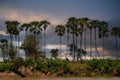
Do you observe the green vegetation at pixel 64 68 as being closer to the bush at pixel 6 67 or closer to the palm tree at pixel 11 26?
the bush at pixel 6 67

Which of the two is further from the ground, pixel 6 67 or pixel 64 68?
pixel 6 67

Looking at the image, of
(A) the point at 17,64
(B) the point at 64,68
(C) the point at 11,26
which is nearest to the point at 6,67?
(A) the point at 17,64

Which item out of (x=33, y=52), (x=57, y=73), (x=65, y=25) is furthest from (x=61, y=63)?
(x=65, y=25)

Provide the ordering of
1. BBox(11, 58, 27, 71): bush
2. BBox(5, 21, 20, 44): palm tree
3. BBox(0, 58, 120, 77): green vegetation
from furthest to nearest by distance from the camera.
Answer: BBox(5, 21, 20, 44): palm tree, BBox(11, 58, 27, 71): bush, BBox(0, 58, 120, 77): green vegetation

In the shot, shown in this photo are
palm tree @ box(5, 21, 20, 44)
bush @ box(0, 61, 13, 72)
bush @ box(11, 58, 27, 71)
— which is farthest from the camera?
palm tree @ box(5, 21, 20, 44)

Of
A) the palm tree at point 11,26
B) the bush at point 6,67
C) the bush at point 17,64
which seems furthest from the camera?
the palm tree at point 11,26

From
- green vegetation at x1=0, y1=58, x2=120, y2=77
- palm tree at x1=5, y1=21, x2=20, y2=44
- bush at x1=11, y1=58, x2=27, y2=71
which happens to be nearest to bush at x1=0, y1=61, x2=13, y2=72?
green vegetation at x1=0, y1=58, x2=120, y2=77

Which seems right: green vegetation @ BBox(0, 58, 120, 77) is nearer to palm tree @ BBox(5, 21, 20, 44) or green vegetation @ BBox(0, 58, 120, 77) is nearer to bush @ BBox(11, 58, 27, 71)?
bush @ BBox(11, 58, 27, 71)

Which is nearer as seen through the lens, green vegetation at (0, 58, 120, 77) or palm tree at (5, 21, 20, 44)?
green vegetation at (0, 58, 120, 77)

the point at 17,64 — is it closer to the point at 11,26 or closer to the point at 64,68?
the point at 64,68

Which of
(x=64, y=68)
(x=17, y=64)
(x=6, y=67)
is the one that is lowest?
(x=64, y=68)

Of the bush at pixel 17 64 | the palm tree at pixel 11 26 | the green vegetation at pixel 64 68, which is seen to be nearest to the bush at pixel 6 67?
the green vegetation at pixel 64 68

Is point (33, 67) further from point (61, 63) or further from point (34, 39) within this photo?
point (34, 39)

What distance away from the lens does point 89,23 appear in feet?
448
